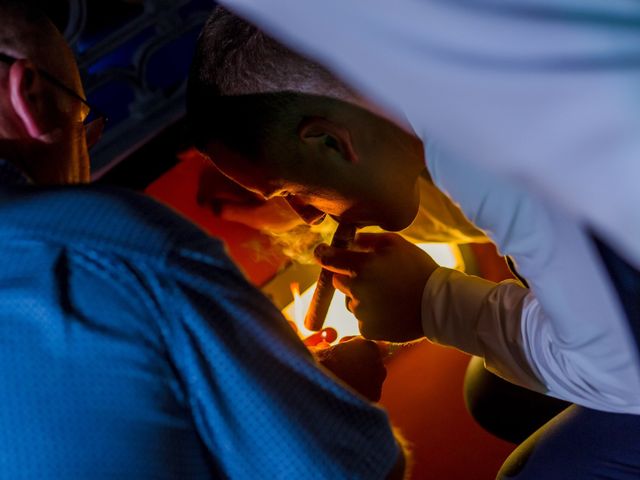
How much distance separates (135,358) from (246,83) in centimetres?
62

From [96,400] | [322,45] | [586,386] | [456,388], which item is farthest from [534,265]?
[456,388]

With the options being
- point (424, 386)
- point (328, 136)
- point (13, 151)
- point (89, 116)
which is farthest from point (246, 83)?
point (424, 386)

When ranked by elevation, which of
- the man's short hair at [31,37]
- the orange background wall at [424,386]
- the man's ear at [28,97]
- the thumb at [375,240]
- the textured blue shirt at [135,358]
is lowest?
the orange background wall at [424,386]

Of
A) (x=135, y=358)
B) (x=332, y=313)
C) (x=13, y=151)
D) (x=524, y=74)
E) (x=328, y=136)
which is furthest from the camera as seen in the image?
(x=332, y=313)

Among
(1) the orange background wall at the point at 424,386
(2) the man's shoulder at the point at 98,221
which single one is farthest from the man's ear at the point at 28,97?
(1) the orange background wall at the point at 424,386

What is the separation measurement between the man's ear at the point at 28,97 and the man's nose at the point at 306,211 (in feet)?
1.76

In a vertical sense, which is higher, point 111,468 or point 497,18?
point 497,18

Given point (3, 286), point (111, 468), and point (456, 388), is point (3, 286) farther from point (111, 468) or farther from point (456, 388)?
point (456, 388)

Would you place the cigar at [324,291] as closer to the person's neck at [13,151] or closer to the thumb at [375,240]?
the thumb at [375,240]

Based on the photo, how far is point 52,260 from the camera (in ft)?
2.31

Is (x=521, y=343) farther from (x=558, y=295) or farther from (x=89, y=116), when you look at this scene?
(x=89, y=116)

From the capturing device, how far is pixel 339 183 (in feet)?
4.10

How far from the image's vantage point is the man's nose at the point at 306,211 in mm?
1389

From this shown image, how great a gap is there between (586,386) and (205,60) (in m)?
0.89
